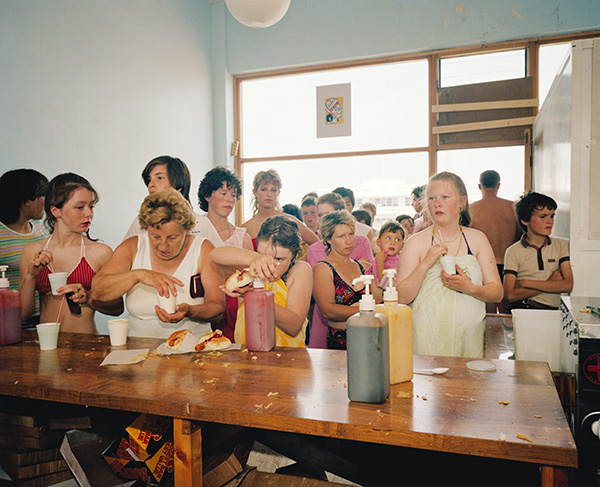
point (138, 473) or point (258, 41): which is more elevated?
point (258, 41)

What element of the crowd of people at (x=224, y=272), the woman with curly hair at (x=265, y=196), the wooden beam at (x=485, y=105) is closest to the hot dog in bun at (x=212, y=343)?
the crowd of people at (x=224, y=272)

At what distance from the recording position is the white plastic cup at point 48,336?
1646mm

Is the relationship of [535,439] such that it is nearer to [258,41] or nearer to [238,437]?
[238,437]

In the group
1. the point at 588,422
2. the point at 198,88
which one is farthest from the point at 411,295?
→ the point at 198,88

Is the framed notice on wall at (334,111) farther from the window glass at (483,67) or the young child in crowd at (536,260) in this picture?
the young child in crowd at (536,260)

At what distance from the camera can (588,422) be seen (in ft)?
3.93

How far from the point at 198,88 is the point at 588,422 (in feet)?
19.3

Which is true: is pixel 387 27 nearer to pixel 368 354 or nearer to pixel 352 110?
pixel 352 110

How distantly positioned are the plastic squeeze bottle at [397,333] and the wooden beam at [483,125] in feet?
15.9

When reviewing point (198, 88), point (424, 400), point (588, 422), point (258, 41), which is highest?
point (258, 41)

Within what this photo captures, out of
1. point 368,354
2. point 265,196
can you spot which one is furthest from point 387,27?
point 368,354

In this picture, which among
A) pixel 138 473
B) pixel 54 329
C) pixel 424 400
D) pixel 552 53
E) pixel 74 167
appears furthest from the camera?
pixel 552 53

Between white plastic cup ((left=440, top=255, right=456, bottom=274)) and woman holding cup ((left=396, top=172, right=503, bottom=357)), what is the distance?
0.06ft

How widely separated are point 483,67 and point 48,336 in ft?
17.7
